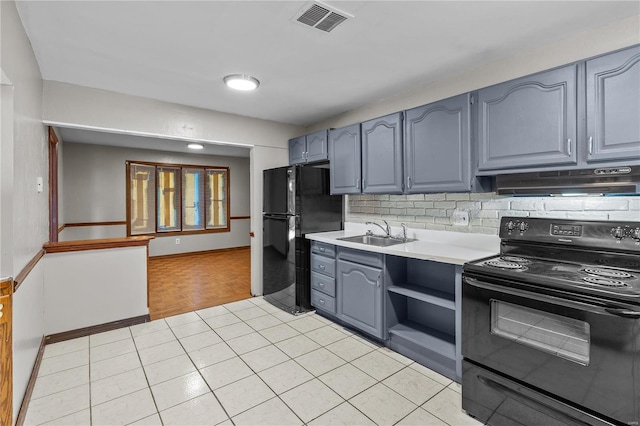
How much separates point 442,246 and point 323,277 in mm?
1260

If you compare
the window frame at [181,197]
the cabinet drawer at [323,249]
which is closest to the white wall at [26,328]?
the cabinet drawer at [323,249]

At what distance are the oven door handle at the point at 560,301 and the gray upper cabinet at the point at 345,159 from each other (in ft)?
5.47

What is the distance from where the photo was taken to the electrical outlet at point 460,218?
8.63ft

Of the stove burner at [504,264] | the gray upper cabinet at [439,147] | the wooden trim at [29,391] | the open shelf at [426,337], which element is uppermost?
the gray upper cabinet at [439,147]

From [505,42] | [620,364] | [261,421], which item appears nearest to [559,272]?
[620,364]

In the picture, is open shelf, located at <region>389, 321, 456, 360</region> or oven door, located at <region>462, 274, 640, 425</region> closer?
oven door, located at <region>462, 274, 640, 425</region>

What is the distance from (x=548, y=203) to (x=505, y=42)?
3.84ft

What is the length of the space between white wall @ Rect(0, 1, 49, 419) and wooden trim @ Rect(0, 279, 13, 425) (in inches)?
5.7

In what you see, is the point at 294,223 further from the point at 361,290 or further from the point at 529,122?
the point at 529,122

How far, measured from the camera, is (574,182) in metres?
1.85

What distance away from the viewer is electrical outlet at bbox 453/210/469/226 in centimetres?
263

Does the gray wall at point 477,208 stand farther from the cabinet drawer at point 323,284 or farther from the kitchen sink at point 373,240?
the cabinet drawer at point 323,284

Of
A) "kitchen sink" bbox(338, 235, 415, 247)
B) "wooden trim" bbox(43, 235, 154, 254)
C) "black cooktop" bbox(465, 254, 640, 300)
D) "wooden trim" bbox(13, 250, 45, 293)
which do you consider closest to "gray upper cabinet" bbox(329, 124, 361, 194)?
"kitchen sink" bbox(338, 235, 415, 247)

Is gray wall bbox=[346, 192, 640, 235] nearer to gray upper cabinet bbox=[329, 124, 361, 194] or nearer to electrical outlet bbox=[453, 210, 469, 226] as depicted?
electrical outlet bbox=[453, 210, 469, 226]
